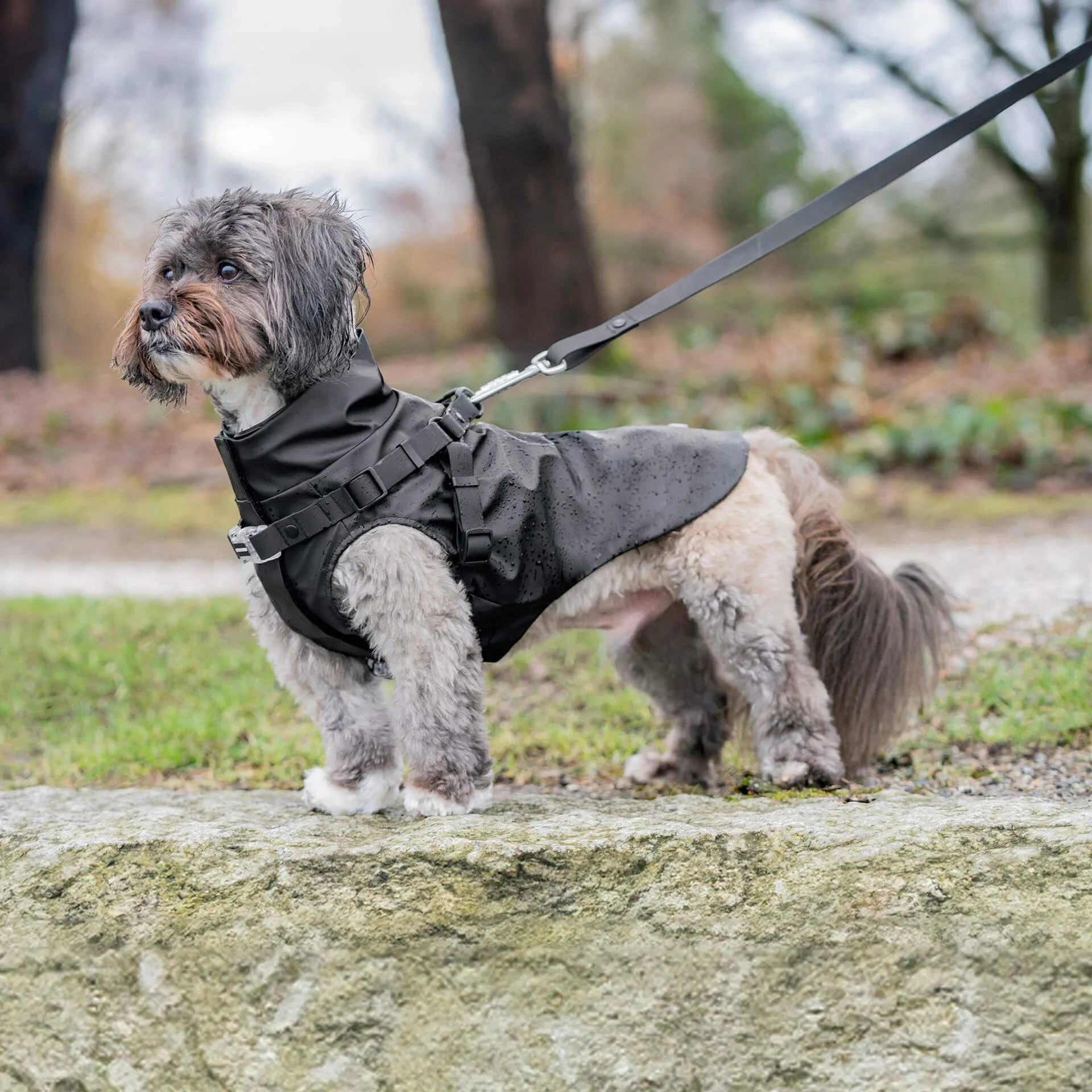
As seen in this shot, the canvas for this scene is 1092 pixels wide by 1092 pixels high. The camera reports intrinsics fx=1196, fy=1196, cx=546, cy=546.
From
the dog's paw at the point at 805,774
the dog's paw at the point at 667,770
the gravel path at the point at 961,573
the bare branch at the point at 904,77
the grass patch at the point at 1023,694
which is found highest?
the bare branch at the point at 904,77

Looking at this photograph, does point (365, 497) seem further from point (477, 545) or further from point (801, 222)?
point (801, 222)

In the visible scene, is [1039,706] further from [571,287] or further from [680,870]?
[571,287]

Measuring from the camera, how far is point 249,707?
17.6ft

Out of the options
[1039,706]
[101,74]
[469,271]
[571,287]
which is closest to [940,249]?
[469,271]

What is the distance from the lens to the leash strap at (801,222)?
3.72 metres

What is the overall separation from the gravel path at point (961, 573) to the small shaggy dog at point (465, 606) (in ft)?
6.58

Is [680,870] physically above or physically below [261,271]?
below

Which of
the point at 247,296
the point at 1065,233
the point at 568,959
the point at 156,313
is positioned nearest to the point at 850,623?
the point at 568,959

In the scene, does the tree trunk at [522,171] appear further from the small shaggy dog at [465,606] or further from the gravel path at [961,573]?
the small shaggy dog at [465,606]

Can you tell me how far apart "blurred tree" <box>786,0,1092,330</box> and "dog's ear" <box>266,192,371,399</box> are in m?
15.0

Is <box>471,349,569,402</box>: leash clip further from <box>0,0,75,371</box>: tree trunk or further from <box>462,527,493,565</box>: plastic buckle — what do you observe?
<box>0,0,75,371</box>: tree trunk

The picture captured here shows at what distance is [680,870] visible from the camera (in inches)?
111

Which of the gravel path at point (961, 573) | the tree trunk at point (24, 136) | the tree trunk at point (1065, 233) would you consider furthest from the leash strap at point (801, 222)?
the tree trunk at point (24, 136)

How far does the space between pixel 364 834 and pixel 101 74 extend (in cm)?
2804
